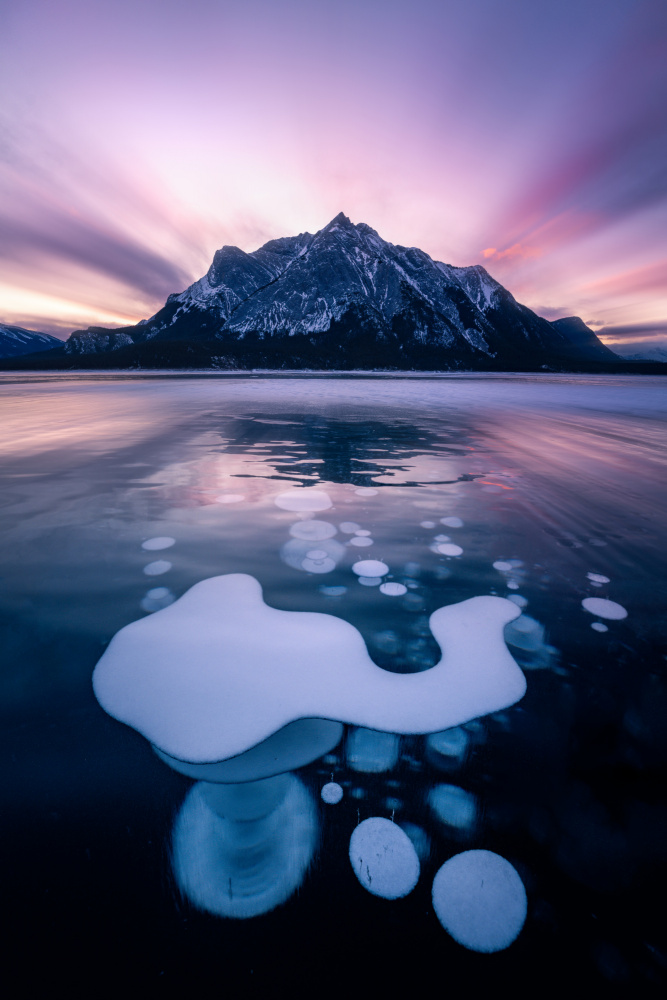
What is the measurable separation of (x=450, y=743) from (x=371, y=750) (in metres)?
0.39

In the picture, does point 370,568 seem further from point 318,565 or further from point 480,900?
point 480,900

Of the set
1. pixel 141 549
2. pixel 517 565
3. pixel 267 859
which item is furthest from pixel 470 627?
pixel 141 549

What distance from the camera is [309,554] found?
12.5ft

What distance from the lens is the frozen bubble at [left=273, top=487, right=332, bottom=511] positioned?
5051 millimetres

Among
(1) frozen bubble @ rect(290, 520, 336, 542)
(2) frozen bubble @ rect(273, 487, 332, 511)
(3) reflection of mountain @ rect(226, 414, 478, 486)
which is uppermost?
(1) frozen bubble @ rect(290, 520, 336, 542)

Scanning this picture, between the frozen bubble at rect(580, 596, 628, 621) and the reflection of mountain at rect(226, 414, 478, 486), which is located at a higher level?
the frozen bubble at rect(580, 596, 628, 621)

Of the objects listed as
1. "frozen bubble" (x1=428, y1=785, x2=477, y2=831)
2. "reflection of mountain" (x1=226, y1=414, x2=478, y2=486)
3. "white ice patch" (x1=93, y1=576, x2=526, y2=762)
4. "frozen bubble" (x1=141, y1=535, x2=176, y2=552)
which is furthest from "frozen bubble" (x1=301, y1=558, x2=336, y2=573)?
"reflection of mountain" (x1=226, y1=414, x2=478, y2=486)

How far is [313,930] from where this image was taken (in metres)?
1.30

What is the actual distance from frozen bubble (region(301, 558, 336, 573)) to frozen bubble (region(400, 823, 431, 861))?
2.05 metres

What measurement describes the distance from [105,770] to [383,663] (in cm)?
149

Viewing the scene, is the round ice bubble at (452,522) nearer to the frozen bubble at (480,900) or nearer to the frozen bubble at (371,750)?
the frozen bubble at (371,750)

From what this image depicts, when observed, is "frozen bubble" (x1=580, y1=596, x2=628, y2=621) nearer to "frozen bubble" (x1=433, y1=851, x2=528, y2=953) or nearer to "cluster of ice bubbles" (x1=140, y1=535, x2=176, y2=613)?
"frozen bubble" (x1=433, y1=851, x2=528, y2=953)

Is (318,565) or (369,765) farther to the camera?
(318,565)

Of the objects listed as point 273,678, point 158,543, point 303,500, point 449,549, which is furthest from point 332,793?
point 303,500
